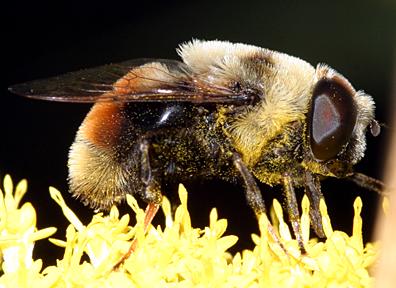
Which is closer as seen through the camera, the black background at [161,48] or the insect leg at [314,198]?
the insect leg at [314,198]

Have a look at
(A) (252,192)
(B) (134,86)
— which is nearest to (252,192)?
(A) (252,192)

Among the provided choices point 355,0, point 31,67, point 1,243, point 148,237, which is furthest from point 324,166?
point 31,67

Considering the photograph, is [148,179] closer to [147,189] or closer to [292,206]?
[147,189]

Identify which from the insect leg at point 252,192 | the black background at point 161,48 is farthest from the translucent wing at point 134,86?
the black background at point 161,48

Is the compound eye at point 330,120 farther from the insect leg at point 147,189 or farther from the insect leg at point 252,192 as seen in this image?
the insect leg at point 147,189

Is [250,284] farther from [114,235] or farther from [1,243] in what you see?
[1,243]

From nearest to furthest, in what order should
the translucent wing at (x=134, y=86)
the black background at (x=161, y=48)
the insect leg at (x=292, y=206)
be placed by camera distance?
the translucent wing at (x=134, y=86), the insect leg at (x=292, y=206), the black background at (x=161, y=48)
